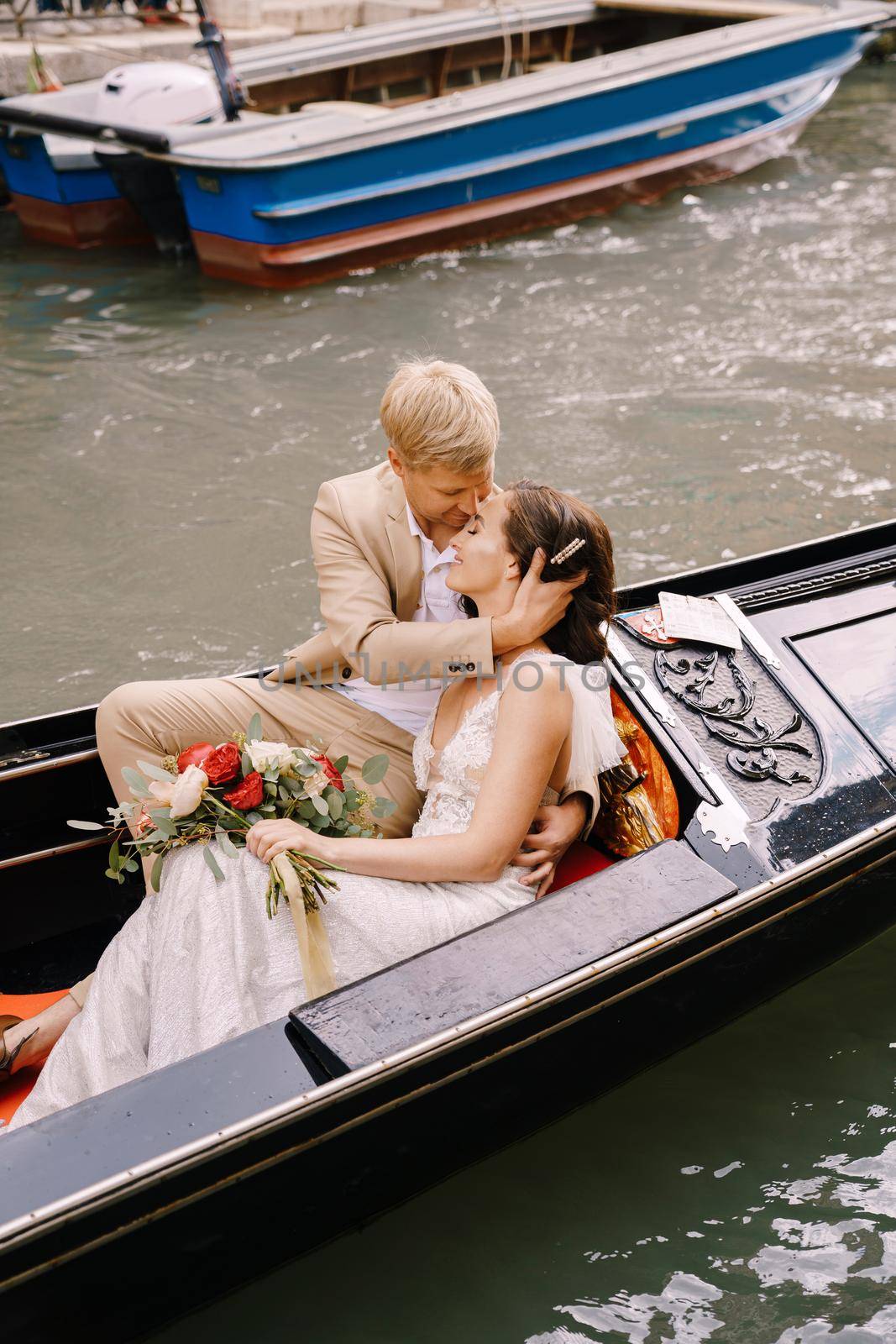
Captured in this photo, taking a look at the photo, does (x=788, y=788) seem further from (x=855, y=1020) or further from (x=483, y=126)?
(x=483, y=126)

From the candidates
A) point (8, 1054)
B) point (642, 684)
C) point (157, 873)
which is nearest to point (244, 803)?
point (157, 873)

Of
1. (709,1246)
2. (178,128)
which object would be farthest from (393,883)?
(178,128)

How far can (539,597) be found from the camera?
6.66 feet

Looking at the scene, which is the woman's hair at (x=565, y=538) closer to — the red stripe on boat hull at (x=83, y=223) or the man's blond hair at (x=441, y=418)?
the man's blond hair at (x=441, y=418)

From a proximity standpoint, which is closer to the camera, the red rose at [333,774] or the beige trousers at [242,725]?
the red rose at [333,774]

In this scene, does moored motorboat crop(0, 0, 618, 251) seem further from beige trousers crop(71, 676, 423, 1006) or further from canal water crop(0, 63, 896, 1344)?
beige trousers crop(71, 676, 423, 1006)

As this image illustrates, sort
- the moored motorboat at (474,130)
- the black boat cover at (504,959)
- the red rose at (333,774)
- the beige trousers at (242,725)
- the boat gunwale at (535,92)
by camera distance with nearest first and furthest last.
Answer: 1. the black boat cover at (504,959)
2. the red rose at (333,774)
3. the beige trousers at (242,725)
4. the boat gunwale at (535,92)
5. the moored motorboat at (474,130)

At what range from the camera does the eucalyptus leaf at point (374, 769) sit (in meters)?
2.14

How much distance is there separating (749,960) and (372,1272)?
36.1 inches

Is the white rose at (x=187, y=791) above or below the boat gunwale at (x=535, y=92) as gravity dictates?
below

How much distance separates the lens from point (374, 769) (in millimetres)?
2156

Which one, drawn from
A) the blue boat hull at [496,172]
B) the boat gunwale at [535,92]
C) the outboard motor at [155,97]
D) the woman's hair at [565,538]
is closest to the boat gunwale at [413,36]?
the outboard motor at [155,97]

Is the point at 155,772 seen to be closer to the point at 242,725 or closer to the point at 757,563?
the point at 242,725

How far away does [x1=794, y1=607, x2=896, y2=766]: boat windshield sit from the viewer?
7.92 ft
